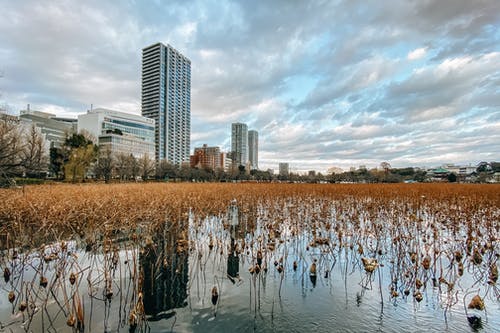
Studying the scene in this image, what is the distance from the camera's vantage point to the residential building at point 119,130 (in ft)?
310

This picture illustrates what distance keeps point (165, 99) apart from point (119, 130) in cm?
5457

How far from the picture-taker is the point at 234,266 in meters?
6.16

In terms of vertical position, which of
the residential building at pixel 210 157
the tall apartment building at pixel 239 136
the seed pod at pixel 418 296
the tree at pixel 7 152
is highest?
the tall apartment building at pixel 239 136

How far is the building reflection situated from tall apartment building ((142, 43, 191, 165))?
140 m

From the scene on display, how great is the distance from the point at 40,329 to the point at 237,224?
286 inches

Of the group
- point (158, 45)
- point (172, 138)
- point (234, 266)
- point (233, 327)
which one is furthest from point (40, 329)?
point (158, 45)

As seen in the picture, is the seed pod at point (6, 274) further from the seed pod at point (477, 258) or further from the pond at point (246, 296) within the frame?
the seed pod at point (477, 258)

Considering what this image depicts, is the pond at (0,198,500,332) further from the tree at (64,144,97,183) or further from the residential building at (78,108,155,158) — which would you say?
the residential building at (78,108,155,158)

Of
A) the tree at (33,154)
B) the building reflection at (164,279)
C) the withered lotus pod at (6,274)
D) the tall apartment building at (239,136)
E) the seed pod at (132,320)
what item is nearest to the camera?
the seed pod at (132,320)

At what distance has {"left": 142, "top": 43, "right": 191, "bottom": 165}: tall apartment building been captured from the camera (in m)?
144

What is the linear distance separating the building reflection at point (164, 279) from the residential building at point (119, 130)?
94041mm

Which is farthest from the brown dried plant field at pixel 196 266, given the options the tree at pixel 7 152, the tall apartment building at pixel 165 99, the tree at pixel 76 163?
the tall apartment building at pixel 165 99

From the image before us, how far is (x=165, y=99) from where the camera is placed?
147375 mm

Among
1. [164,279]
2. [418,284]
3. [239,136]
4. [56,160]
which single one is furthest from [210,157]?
[418,284]
